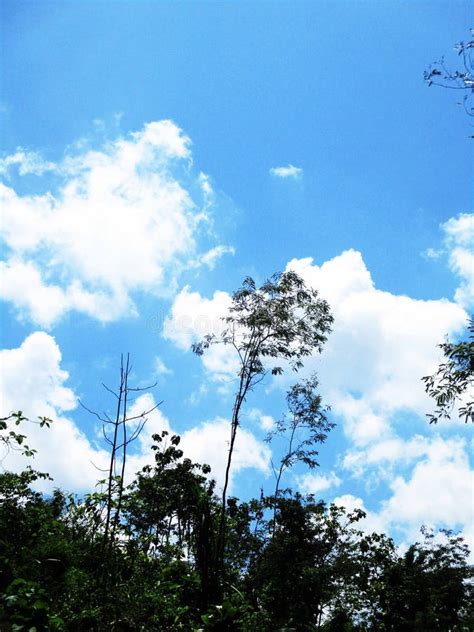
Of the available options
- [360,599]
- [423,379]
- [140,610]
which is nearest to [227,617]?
[140,610]

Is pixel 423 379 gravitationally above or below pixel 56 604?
above

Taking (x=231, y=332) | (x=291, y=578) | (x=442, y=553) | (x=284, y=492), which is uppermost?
(x=231, y=332)

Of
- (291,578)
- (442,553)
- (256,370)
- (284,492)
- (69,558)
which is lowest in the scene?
(69,558)

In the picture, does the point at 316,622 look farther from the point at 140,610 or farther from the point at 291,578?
the point at 140,610

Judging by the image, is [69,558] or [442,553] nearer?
[69,558]

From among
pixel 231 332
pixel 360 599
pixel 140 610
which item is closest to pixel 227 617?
pixel 140 610

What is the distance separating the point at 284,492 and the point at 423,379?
11504 millimetres

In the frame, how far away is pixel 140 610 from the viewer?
671cm

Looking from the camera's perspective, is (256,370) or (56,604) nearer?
(56,604)

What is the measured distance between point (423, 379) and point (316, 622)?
29.5ft

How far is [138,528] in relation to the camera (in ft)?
57.6

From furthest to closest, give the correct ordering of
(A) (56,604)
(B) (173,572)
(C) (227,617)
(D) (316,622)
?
(D) (316,622) < (B) (173,572) < (C) (227,617) < (A) (56,604)

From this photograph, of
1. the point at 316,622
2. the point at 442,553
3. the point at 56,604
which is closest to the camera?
the point at 56,604

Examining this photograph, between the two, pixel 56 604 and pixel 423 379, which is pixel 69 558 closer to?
pixel 56 604
